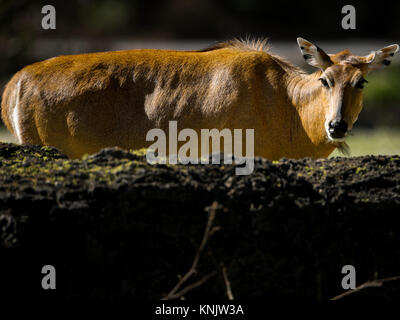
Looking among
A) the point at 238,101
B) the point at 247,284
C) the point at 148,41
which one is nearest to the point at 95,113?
the point at 238,101

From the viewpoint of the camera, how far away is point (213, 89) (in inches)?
244

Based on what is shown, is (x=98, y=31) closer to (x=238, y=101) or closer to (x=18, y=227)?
(x=238, y=101)

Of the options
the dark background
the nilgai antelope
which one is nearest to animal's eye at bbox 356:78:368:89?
the nilgai antelope

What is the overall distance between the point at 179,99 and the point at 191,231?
307 cm

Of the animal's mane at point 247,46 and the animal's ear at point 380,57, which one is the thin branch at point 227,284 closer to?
the animal's ear at point 380,57

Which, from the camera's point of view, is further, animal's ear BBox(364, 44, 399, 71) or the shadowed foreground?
animal's ear BBox(364, 44, 399, 71)

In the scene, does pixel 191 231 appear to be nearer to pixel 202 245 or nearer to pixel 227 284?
pixel 202 245

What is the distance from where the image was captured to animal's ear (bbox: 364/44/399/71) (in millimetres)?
6062

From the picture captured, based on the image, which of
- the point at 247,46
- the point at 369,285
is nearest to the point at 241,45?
the point at 247,46

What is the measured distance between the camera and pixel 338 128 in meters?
5.62

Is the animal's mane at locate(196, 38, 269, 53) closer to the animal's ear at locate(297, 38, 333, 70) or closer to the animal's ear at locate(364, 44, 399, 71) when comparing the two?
the animal's ear at locate(297, 38, 333, 70)

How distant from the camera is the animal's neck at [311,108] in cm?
614

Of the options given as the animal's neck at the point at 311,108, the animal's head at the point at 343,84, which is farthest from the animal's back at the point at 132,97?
the animal's head at the point at 343,84

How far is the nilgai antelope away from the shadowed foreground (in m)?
2.60
